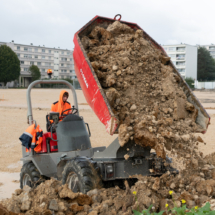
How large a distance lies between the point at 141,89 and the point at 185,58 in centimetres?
9034

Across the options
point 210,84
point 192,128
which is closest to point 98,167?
point 192,128

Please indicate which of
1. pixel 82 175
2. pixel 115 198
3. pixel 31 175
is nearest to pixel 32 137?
pixel 31 175

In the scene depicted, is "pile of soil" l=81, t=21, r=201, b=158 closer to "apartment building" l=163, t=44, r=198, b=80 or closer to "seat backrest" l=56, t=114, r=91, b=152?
"seat backrest" l=56, t=114, r=91, b=152

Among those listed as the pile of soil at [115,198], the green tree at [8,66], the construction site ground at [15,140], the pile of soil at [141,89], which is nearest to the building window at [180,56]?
the green tree at [8,66]

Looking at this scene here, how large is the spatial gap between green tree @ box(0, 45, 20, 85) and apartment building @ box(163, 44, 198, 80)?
45.2 m

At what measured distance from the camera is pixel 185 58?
91.4 meters

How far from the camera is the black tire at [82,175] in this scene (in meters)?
4.46

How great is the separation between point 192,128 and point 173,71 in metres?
1.19

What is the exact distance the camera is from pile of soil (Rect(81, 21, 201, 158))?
452 centimetres

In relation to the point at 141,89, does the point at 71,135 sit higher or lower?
lower

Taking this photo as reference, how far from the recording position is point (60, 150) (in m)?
5.60

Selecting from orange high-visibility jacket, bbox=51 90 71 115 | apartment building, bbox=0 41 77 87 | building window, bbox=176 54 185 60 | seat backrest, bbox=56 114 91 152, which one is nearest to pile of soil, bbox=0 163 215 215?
seat backrest, bbox=56 114 91 152

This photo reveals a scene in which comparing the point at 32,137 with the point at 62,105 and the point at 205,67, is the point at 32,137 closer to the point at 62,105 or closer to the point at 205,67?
the point at 62,105

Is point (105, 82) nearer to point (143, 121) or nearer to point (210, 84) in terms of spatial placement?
point (143, 121)
